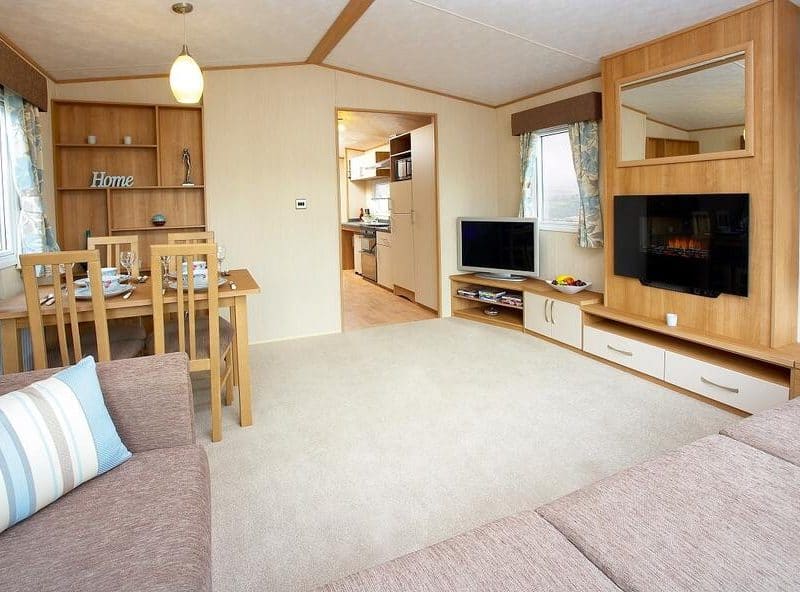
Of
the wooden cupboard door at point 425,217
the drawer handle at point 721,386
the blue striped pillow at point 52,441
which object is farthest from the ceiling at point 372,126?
the blue striped pillow at point 52,441

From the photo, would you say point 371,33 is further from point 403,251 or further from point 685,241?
point 403,251

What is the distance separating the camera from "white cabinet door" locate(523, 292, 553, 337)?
4.68 meters

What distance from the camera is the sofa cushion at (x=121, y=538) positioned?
3.84 feet

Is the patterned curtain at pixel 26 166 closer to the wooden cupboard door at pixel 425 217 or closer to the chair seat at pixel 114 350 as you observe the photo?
the chair seat at pixel 114 350

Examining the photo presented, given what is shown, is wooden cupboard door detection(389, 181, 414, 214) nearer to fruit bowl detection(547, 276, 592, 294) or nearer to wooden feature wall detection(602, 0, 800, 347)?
fruit bowl detection(547, 276, 592, 294)

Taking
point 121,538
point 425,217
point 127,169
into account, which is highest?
point 127,169

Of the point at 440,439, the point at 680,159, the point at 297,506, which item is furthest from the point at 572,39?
the point at 297,506

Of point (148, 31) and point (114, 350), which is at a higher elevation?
point (148, 31)

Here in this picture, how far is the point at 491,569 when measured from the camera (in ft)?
3.66

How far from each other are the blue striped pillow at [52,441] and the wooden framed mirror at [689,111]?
11.5ft

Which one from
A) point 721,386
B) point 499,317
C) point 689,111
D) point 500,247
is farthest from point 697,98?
point 499,317

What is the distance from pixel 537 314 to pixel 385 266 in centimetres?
338

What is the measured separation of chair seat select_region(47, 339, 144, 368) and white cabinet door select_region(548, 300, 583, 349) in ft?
10.5

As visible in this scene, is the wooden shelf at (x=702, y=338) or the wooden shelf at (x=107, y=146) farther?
the wooden shelf at (x=107, y=146)
